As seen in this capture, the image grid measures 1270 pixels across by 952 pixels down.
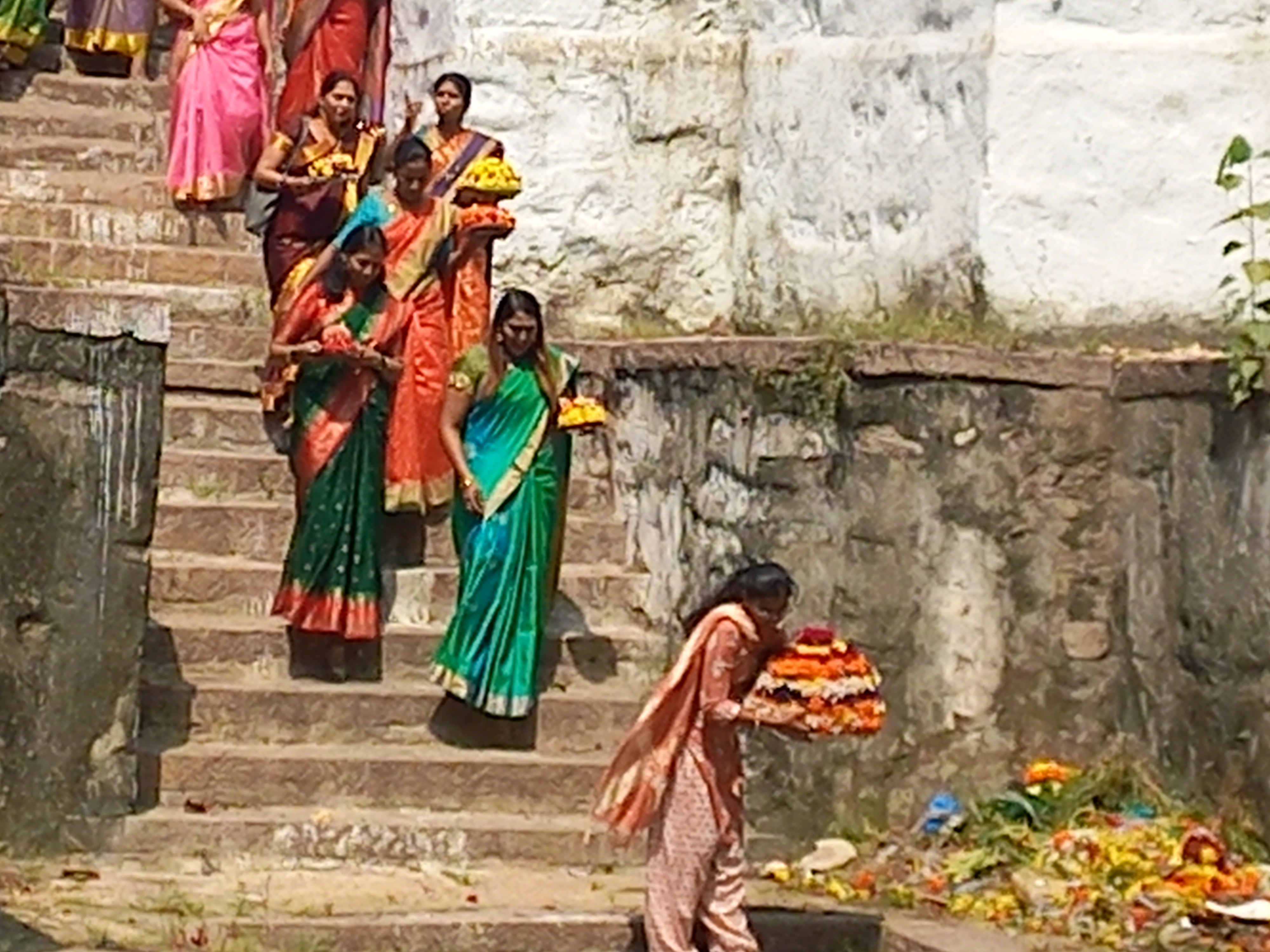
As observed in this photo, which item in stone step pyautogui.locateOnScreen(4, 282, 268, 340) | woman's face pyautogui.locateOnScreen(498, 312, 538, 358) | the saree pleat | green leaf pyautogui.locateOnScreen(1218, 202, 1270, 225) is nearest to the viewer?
stone step pyautogui.locateOnScreen(4, 282, 268, 340)

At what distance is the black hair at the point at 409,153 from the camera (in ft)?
34.1

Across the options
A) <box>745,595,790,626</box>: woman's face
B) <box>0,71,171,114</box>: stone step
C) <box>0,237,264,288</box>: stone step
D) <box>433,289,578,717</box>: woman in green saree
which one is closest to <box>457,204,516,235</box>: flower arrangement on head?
<box>433,289,578,717</box>: woman in green saree

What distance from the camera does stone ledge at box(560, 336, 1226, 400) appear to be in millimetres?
9539

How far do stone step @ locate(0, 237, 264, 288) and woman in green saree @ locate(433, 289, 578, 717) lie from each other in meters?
2.47

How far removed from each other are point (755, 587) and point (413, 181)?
2922 millimetres

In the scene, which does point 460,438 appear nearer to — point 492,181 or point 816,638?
point 492,181

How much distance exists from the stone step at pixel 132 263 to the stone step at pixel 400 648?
239cm

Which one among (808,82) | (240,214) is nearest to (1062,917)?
(808,82)

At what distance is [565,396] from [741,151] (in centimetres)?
254

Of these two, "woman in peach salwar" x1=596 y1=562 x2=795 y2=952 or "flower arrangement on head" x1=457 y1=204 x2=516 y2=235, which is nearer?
"woman in peach salwar" x1=596 y1=562 x2=795 y2=952

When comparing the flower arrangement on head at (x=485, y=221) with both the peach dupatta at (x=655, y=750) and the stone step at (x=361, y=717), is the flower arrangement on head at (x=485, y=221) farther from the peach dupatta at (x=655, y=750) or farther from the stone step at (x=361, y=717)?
the peach dupatta at (x=655, y=750)

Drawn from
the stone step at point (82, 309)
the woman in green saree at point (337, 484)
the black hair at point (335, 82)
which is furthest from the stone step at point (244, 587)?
the black hair at point (335, 82)

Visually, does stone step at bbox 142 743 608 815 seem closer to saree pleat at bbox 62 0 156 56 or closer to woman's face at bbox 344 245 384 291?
woman's face at bbox 344 245 384 291

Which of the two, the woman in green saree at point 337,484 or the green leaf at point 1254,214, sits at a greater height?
the green leaf at point 1254,214
